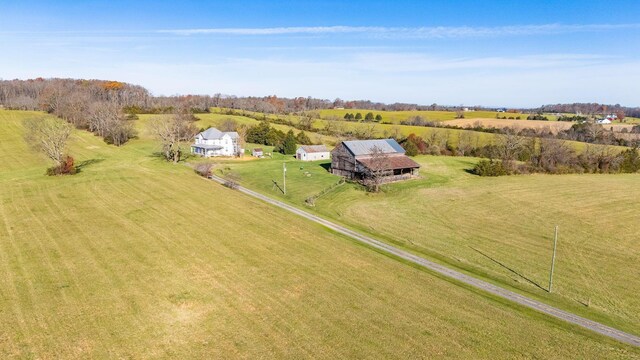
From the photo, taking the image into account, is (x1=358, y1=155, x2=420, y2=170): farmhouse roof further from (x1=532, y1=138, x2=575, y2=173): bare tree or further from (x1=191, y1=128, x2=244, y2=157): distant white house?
(x1=191, y1=128, x2=244, y2=157): distant white house

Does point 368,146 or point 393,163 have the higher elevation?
point 368,146

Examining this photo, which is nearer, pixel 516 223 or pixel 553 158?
pixel 516 223

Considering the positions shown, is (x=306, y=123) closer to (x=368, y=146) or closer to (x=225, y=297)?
(x=368, y=146)

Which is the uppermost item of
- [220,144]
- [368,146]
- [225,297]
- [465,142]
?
[368,146]

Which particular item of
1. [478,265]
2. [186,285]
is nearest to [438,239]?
[478,265]

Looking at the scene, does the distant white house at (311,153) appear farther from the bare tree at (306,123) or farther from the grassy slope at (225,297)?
the bare tree at (306,123)

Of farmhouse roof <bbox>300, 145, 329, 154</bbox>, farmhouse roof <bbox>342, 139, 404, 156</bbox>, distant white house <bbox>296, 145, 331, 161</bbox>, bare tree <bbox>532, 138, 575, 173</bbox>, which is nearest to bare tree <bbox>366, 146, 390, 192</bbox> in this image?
farmhouse roof <bbox>342, 139, 404, 156</bbox>

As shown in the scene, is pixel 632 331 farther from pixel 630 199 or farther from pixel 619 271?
pixel 630 199

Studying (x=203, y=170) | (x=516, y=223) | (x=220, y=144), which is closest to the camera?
(x=516, y=223)

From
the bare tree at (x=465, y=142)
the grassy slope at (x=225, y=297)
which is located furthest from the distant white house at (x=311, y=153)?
the grassy slope at (x=225, y=297)

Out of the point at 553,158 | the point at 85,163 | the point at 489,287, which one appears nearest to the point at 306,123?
the point at 85,163
